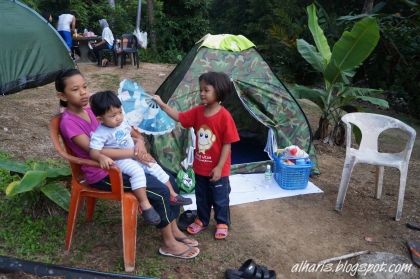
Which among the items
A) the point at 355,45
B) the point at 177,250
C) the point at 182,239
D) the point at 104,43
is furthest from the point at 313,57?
the point at 104,43

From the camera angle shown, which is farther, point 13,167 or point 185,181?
point 185,181

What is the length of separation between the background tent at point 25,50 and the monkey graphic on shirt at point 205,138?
5388 mm

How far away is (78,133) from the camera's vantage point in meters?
2.64

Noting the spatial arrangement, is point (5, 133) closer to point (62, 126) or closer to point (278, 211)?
point (62, 126)

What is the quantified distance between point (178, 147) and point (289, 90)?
1529mm

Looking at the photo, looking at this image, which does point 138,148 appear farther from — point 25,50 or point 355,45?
point 25,50

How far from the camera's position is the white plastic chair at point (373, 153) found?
11.7 feet

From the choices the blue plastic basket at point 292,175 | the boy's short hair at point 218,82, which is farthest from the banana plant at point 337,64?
the boy's short hair at point 218,82

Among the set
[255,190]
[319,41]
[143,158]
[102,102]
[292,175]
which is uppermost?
[319,41]

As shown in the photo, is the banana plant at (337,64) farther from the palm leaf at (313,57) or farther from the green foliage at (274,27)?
the green foliage at (274,27)

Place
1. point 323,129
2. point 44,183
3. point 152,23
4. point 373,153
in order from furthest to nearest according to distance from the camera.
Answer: point 152,23
point 323,129
point 373,153
point 44,183

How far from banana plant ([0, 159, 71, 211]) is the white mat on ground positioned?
116cm

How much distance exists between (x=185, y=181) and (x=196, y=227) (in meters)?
0.74

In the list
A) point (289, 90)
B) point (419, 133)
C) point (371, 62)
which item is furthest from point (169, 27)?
point (289, 90)
